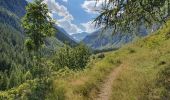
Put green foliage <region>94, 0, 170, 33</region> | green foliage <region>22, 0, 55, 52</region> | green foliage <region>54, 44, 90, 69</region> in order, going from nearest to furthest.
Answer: green foliage <region>94, 0, 170, 33</region> < green foliage <region>22, 0, 55, 52</region> < green foliage <region>54, 44, 90, 69</region>

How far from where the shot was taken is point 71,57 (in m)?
127

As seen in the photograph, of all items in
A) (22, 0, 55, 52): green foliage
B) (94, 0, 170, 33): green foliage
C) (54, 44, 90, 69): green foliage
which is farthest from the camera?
(54, 44, 90, 69): green foliage

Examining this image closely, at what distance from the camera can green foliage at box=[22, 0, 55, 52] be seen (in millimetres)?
46438

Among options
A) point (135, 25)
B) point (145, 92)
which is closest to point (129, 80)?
point (145, 92)

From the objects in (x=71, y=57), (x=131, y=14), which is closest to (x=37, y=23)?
(x=131, y=14)

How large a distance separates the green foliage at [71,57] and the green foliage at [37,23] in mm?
70496

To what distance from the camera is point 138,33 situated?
12.1m

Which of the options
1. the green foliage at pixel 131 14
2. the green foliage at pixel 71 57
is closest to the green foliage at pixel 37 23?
the green foliage at pixel 131 14

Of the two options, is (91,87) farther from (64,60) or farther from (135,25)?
(64,60)

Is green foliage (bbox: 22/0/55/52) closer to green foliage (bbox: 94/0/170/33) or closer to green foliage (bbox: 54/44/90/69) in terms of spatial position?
green foliage (bbox: 94/0/170/33)

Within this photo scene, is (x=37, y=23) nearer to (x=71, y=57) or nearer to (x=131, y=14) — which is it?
(x=131, y=14)

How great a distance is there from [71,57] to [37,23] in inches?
3158

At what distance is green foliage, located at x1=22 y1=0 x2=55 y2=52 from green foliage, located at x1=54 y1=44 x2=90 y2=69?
70.5 meters

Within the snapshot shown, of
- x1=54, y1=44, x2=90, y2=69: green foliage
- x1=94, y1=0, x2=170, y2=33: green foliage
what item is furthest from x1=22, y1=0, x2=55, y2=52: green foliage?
x1=54, y1=44, x2=90, y2=69: green foliage
